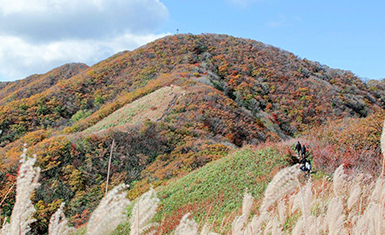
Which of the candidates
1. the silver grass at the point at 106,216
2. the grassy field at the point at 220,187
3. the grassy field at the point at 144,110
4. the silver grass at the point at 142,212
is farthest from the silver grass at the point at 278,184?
the grassy field at the point at 144,110

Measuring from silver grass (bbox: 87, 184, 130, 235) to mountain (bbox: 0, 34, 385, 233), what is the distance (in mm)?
213

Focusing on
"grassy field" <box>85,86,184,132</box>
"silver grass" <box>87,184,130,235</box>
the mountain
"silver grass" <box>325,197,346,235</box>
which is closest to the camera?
"silver grass" <box>87,184,130,235</box>

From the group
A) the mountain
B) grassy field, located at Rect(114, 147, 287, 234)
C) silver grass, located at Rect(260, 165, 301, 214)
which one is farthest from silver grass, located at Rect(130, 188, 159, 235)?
grassy field, located at Rect(114, 147, 287, 234)

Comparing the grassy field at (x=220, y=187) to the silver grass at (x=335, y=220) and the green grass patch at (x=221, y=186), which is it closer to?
the green grass patch at (x=221, y=186)

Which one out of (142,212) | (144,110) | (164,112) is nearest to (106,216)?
(142,212)

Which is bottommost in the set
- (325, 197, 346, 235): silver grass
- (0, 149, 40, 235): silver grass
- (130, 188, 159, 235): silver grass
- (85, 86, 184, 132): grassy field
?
(325, 197, 346, 235): silver grass

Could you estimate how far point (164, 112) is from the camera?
71.9 ft

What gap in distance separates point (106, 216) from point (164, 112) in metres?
20.8

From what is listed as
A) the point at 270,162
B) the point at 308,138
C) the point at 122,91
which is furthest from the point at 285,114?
the point at 270,162

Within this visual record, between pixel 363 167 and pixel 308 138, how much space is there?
3.60 metres

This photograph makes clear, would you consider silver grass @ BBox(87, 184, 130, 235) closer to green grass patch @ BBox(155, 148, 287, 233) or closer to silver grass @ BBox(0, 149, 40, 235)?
silver grass @ BBox(0, 149, 40, 235)

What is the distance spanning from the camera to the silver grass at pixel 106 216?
3.86 ft

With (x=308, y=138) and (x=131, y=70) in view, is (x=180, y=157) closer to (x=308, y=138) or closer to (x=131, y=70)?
(x=308, y=138)

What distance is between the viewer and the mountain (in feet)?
49.0
